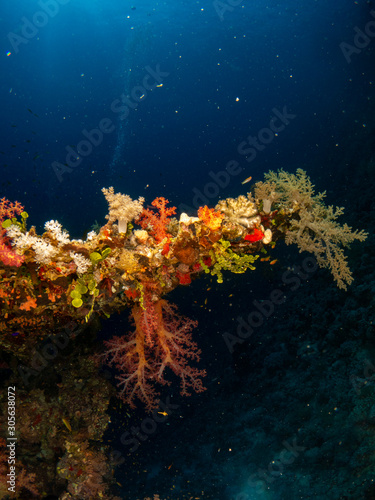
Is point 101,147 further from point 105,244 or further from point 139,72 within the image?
point 105,244

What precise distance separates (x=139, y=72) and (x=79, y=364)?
969 centimetres

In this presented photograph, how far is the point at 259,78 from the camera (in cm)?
846

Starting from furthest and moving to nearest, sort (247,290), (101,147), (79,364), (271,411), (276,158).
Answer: (101,147) < (276,158) < (247,290) < (79,364) < (271,411)

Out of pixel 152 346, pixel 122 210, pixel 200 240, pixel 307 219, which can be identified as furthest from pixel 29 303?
pixel 307 219

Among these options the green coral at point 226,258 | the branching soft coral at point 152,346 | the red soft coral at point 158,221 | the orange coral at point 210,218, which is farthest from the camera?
the branching soft coral at point 152,346

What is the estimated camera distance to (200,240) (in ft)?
10.3

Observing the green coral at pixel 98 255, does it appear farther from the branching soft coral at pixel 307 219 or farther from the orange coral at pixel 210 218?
the branching soft coral at pixel 307 219

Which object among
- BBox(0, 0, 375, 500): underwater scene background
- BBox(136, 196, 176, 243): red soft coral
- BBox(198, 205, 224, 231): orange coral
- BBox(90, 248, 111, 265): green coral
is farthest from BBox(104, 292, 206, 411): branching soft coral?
BBox(198, 205, 224, 231): orange coral

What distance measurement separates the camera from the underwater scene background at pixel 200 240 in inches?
154

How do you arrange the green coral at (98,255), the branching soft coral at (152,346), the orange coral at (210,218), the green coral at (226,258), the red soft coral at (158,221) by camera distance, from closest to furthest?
the green coral at (98,255) < the orange coral at (210,218) < the green coral at (226,258) < the red soft coral at (158,221) < the branching soft coral at (152,346)

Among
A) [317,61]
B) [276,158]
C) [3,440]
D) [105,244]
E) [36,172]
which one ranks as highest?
[36,172]

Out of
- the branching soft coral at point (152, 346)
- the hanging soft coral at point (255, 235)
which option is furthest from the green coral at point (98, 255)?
the hanging soft coral at point (255, 235)

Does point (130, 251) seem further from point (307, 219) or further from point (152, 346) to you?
→ point (307, 219)

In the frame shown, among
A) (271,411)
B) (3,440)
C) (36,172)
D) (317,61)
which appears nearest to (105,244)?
(271,411)
